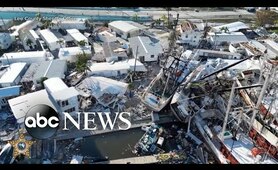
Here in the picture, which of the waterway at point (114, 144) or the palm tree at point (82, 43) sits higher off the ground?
the palm tree at point (82, 43)

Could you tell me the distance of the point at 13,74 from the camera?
975cm

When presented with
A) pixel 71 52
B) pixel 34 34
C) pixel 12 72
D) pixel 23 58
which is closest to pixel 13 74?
pixel 12 72

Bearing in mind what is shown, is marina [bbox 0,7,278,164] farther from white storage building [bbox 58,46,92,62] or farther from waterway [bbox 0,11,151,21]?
waterway [bbox 0,11,151,21]

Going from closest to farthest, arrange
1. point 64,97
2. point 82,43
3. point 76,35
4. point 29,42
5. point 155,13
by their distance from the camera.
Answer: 1. point 64,97
2. point 82,43
3. point 29,42
4. point 76,35
5. point 155,13

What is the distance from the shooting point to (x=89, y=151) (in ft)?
24.8

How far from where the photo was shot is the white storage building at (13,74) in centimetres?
929

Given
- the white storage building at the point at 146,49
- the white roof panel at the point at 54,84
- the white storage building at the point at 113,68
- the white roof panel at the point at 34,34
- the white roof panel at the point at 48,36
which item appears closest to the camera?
the white roof panel at the point at 54,84

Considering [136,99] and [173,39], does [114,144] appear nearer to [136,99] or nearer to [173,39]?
[136,99]

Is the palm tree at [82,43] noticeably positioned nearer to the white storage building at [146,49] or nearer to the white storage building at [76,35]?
the white storage building at [76,35]

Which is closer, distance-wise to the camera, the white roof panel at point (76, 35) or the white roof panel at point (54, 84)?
the white roof panel at point (54, 84)

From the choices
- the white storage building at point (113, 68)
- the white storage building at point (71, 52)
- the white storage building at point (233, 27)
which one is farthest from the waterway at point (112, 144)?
the white storage building at point (233, 27)
